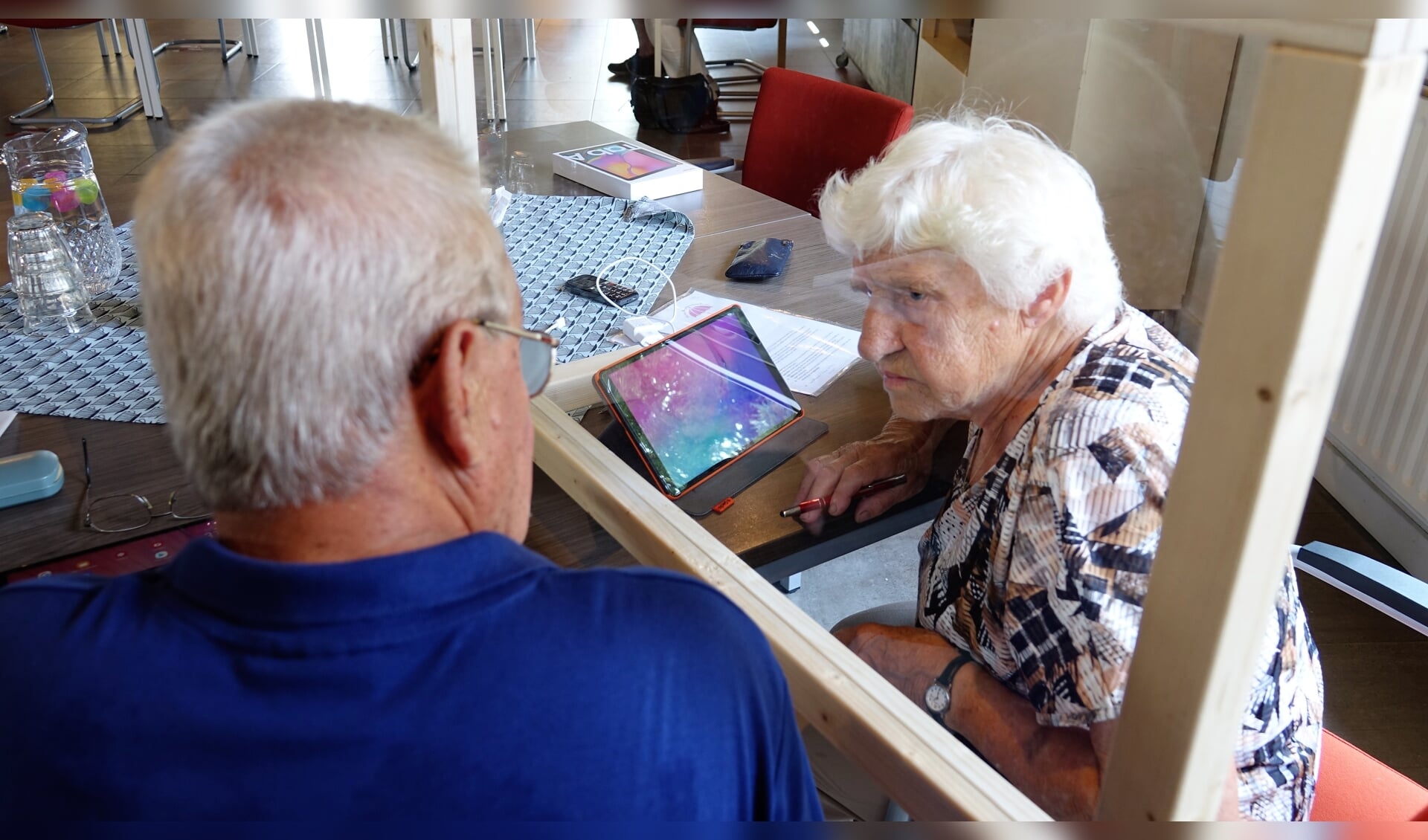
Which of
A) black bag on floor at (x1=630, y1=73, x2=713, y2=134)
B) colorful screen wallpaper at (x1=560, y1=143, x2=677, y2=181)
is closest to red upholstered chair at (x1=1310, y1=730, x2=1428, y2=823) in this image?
colorful screen wallpaper at (x1=560, y1=143, x2=677, y2=181)

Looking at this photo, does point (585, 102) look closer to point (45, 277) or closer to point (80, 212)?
point (80, 212)

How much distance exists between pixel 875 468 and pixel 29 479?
3.68 ft

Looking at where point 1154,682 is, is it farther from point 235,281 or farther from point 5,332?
point 5,332

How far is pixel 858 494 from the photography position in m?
1.43

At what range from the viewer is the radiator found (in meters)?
2.25

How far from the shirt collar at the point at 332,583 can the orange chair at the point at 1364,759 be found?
1130 millimetres

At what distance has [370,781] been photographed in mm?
635

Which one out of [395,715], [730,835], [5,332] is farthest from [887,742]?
[5,332]

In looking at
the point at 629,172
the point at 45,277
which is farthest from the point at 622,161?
the point at 45,277

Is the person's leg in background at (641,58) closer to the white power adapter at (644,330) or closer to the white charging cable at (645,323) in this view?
the white charging cable at (645,323)

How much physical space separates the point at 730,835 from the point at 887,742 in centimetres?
21

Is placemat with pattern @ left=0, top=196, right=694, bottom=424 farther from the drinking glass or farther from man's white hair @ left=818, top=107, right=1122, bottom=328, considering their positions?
man's white hair @ left=818, top=107, right=1122, bottom=328

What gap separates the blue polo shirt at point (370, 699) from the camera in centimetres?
64

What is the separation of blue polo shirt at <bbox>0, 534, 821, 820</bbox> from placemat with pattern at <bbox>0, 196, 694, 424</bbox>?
951 millimetres
